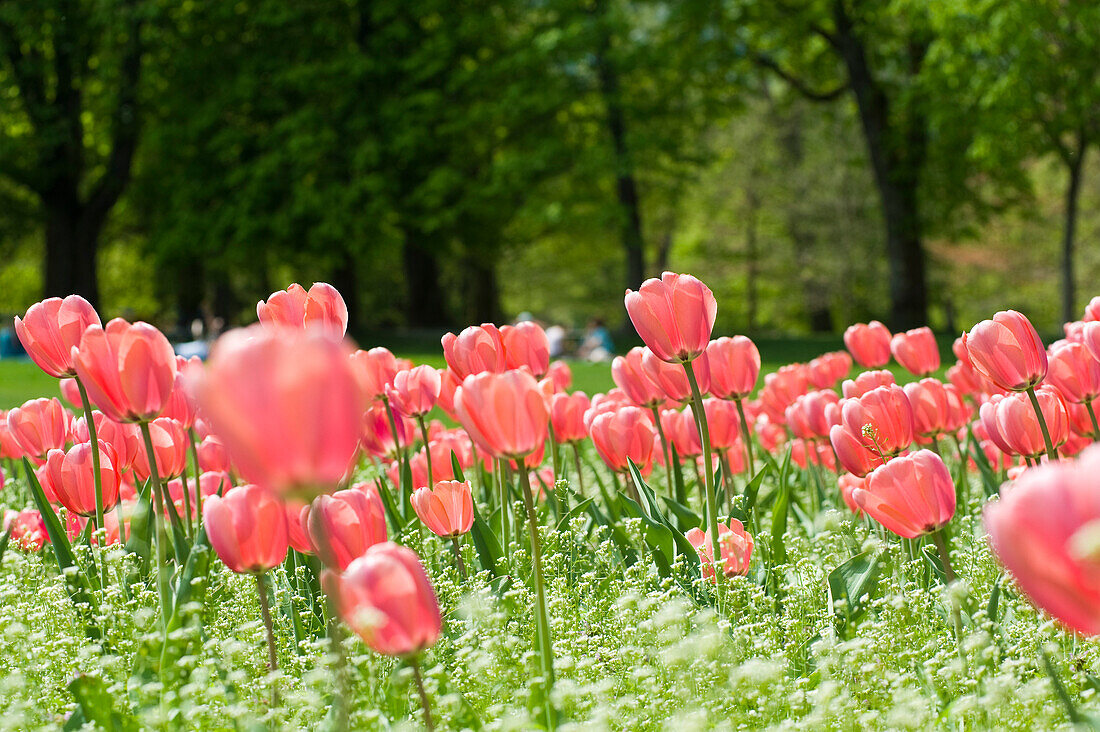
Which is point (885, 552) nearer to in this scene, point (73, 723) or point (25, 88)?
point (73, 723)

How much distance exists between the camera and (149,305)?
149 ft

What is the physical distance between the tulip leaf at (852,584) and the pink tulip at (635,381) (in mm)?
814

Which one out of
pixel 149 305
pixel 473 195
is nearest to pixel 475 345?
pixel 473 195

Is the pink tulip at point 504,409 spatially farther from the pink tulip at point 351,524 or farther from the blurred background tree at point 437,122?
the blurred background tree at point 437,122

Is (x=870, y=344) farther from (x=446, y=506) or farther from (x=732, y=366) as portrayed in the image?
(x=446, y=506)

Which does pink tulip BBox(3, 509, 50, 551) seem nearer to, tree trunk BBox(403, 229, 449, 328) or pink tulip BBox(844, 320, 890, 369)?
pink tulip BBox(844, 320, 890, 369)

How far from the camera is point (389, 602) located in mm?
1378

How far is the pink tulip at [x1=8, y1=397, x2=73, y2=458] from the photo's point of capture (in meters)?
2.98

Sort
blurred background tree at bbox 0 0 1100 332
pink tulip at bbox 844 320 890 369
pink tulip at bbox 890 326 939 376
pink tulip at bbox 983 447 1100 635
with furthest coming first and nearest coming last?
blurred background tree at bbox 0 0 1100 332 < pink tulip at bbox 844 320 890 369 < pink tulip at bbox 890 326 939 376 < pink tulip at bbox 983 447 1100 635

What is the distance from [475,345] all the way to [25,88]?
2278 cm

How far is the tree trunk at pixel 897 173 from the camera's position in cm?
2056

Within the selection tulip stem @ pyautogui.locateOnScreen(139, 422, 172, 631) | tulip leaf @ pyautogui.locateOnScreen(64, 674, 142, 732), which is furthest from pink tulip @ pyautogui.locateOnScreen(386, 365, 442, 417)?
tulip leaf @ pyautogui.locateOnScreen(64, 674, 142, 732)

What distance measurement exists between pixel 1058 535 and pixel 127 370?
1482 mm

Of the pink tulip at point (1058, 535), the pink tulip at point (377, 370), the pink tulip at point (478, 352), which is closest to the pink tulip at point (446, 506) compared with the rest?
the pink tulip at point (478, 352)
